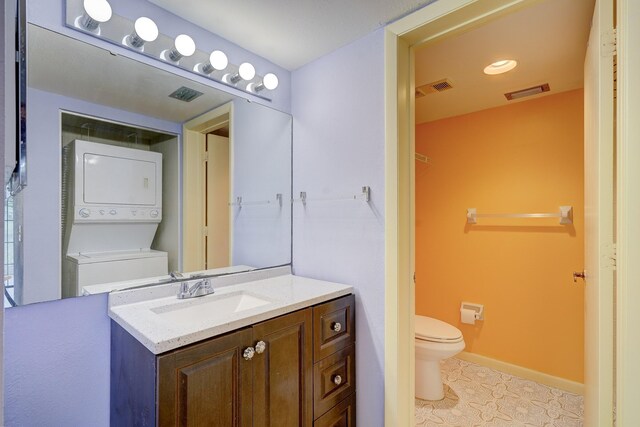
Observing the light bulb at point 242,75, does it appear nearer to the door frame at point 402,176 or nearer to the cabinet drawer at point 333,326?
the door frame at point 402,176

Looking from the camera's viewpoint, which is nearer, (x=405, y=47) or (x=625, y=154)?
(x=625, y=154)

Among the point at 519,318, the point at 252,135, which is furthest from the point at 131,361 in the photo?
the point at 519,318

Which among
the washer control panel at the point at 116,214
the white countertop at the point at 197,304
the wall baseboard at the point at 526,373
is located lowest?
the wall baseboard at the point at 526,373

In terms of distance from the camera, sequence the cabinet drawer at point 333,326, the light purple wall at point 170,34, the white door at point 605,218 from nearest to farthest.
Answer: the white door at point 605,218 < the light purple wall at point 170,34 < the cabinet drawer at point 333,326

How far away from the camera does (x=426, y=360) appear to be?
82.2 inches

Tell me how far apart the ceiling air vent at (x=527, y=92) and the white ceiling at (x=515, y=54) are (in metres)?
0.04

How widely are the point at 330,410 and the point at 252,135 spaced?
1.49 meters

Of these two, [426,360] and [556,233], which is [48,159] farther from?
[556,233]

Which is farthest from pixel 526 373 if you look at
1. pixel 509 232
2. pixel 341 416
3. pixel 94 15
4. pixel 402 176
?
pixel 94 15

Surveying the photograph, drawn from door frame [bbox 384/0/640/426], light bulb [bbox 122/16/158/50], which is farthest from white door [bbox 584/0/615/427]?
light bulb [bbox 122/16/158/50]

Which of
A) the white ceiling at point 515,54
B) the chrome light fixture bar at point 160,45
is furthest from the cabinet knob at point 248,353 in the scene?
the white ceiling at point 515,54

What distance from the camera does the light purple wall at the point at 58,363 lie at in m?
1.03

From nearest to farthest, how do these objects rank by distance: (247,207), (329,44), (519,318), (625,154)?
(625,154), (329,44), (247,207), (519,318)

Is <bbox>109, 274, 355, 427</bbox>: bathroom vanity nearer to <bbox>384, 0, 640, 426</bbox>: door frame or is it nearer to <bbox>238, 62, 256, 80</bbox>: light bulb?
<bbox>384, 0, 640, 426</bbox>: door frame
